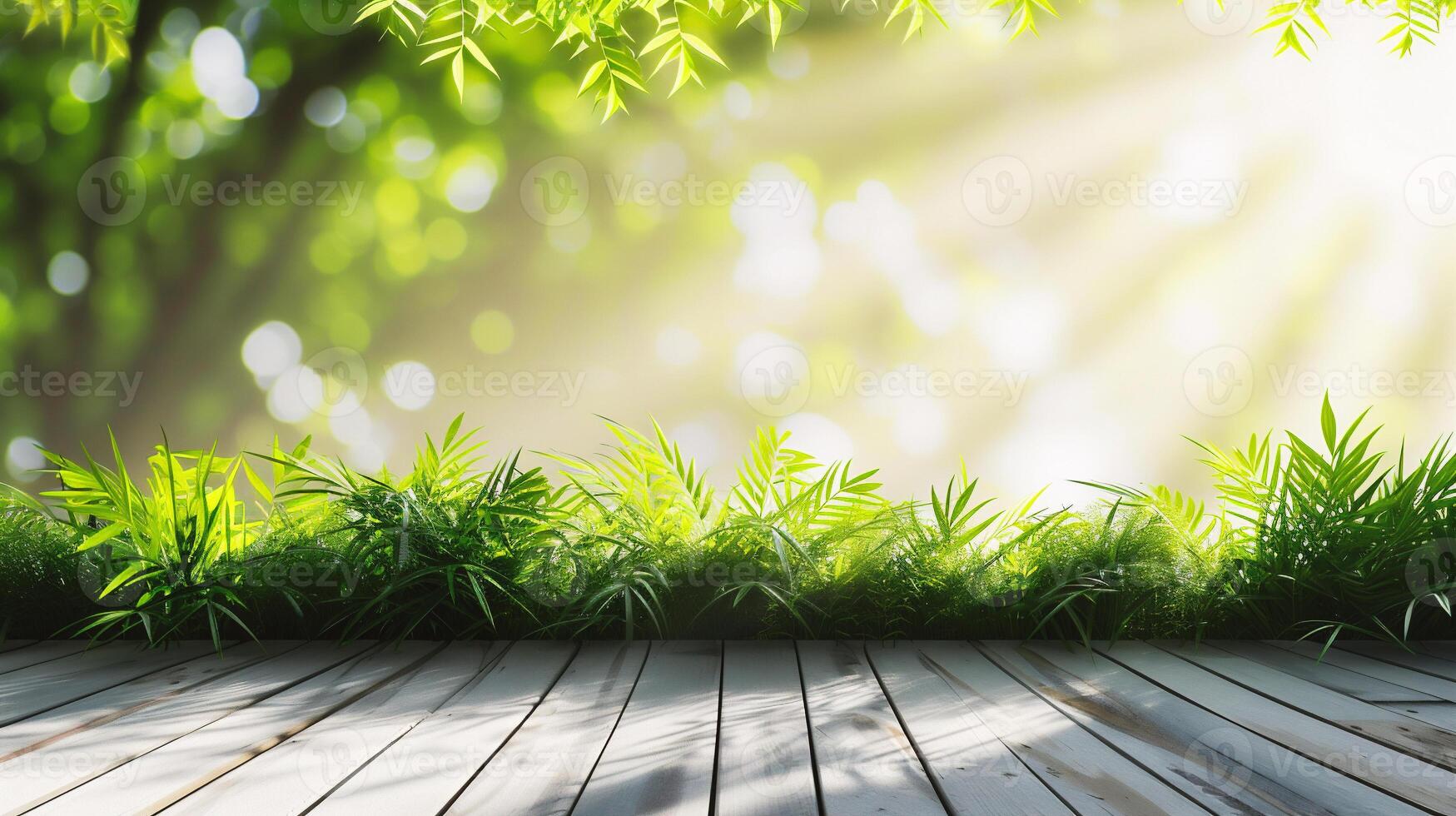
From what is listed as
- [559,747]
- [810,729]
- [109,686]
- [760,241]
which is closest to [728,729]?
[810,729]

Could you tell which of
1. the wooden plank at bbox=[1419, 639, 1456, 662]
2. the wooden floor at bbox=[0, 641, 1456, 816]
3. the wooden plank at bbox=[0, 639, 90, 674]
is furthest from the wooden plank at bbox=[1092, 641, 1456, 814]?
the wooden plank at bbox=[0, 639, 90, 674]

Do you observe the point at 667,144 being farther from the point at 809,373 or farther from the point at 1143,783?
the point at 1143,783

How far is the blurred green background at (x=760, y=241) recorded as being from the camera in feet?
9.82

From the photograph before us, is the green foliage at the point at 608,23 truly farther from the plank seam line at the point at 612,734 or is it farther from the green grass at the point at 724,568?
the plank seam line at the point at 612,734

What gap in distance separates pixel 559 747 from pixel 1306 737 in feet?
3.26

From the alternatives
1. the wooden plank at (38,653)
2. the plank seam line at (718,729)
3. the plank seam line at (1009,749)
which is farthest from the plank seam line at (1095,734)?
the wooden plank at (38,653)

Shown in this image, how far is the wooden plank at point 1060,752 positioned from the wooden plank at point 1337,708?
39cm

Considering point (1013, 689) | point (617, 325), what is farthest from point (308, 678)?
point (617, 325)

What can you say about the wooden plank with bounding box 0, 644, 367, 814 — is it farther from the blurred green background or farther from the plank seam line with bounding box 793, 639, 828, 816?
the blurred green background

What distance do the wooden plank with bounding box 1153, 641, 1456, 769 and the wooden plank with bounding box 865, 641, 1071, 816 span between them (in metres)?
0.51

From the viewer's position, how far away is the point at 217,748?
970mm

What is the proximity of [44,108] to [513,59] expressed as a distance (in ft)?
6.01

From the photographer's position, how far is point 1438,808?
79cm

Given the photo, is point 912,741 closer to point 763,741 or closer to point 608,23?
point 763,741
